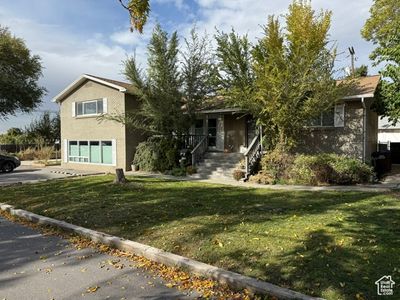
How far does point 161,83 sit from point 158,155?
3658mm

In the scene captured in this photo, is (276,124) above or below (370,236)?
above

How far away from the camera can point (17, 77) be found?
33.6 m

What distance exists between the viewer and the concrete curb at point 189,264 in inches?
157

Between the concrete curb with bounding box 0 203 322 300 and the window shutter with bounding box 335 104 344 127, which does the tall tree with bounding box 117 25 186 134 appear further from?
the concrete curb with bounding box 0 203 322 300

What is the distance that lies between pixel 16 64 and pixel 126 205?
97.7ft

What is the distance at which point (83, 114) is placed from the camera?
22.6m

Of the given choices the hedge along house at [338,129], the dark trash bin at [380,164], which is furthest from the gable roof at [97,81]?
the dark trash bin at [380,164]

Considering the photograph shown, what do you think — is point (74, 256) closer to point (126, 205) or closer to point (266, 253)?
point (266, 253)

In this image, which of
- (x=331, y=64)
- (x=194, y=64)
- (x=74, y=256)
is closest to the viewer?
(x=74, y=256)

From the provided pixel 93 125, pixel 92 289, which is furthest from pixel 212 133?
pixel 92 289

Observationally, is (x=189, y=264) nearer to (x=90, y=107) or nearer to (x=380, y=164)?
(x=380, y=164)

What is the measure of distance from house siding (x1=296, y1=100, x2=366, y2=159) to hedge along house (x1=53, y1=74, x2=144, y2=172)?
9.41 m

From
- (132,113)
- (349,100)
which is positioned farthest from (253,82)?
(132,113)

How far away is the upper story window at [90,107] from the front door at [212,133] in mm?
6110
